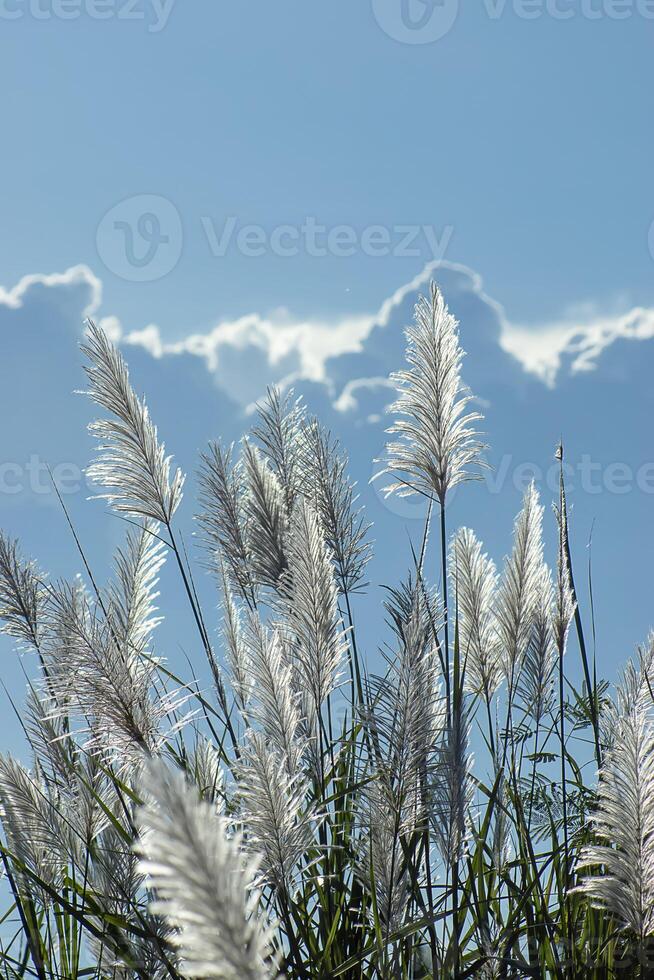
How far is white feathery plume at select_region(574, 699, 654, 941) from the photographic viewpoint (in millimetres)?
1467

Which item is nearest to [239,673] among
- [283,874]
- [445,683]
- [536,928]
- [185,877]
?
[445,683]

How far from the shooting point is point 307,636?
5.18 ft

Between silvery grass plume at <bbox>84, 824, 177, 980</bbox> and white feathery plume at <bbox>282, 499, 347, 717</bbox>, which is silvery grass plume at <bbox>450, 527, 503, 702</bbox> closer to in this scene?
white feathery plume at <bbox>282, 499, 347, 717</bbox>

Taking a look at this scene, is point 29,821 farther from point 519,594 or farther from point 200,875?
point 200,875

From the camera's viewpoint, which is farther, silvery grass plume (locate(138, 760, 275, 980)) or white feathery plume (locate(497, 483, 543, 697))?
white feathery plume (locate(497, 483, 543, 697))

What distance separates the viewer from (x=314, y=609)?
1583 millimetres

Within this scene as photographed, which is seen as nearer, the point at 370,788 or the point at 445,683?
the point at 370,788

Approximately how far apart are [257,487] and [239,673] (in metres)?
0.50

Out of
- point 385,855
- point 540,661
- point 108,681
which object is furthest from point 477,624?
point 108,681

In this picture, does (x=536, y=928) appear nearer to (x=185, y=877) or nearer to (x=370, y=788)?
(x=370, y=788)

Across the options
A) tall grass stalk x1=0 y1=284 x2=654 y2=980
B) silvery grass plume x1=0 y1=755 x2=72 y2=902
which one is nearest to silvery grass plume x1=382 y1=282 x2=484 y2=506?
tall grass stalk x1=0 y1=284 x2=654 y2=980

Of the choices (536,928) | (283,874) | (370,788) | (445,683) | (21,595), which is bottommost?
(536,928)

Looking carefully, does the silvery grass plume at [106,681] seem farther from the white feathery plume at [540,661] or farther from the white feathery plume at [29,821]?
the white feathery plume at [540,661]

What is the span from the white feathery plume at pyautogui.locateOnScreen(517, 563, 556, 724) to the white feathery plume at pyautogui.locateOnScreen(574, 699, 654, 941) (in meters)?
0.53
